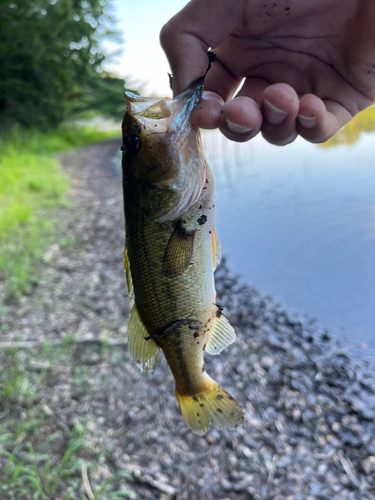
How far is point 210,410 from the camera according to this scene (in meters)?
1.76

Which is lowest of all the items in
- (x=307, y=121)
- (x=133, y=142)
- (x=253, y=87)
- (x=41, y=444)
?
(x=41, y=444)

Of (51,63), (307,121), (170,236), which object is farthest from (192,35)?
(51,63)

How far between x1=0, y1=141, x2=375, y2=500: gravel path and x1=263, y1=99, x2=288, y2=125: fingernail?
2842mm

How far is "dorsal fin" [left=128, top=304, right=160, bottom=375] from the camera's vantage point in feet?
5.52

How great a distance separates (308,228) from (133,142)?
6355 millimetres

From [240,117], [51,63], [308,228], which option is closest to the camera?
[240,117]

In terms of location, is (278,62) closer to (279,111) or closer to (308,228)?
(279,111)

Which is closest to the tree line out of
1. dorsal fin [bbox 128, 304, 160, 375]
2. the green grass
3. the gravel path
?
the gravel path

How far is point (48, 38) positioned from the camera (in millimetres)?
11227

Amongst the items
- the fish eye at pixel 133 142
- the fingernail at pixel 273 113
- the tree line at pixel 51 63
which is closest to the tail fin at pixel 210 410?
the fish eye at pixel 133 142

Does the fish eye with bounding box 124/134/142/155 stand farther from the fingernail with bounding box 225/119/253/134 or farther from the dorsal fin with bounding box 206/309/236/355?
the dorsal fin with bounding box 206/309/236/355

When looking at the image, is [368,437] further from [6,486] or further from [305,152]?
[305,152]

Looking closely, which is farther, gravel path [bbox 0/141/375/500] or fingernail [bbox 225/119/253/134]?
gravel path [bbox 0/141/375/500]

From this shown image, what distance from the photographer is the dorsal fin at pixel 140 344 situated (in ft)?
5.52
